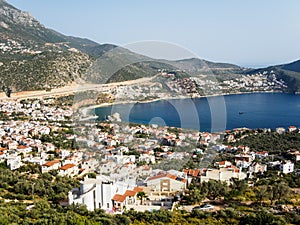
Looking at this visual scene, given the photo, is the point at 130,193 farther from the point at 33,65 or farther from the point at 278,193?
the point at 33,65

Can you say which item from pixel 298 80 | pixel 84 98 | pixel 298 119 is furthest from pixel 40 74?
pixel 298 80

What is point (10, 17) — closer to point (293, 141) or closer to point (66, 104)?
point (66, 104)

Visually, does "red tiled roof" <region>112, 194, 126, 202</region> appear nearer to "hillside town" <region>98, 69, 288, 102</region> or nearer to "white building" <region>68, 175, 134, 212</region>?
"white building" <region>68, 175, 134, 212</region>

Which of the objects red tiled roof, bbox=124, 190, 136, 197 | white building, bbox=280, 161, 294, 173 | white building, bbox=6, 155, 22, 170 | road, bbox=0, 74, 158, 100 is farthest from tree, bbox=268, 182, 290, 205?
road, bbox=0, 74, 158, 100

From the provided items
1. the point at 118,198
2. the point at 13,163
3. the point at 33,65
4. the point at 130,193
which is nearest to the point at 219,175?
the point at 130,193

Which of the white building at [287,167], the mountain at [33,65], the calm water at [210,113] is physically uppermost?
the mountain at [33,65]

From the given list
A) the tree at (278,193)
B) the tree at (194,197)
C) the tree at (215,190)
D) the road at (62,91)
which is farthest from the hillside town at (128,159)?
the road at (62,91)

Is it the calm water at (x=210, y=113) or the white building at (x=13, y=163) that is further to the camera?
the calm water at (x=210, y=113)

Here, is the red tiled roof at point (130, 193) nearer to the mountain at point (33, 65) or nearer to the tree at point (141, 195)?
the tree at point (141, 195)
